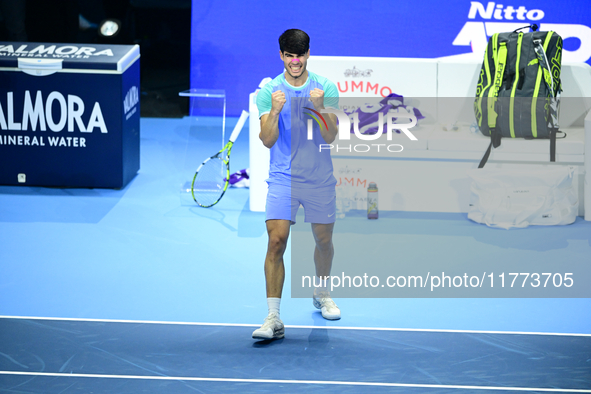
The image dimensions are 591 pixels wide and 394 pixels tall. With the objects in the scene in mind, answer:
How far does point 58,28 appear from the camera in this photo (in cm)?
995

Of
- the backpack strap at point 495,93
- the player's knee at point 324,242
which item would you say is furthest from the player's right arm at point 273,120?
the backpack strap at point 495,93

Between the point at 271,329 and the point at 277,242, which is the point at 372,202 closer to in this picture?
the point at 277,242

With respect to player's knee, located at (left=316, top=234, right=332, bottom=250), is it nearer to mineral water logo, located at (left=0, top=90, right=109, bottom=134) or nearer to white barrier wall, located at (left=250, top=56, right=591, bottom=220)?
white barrier wall, located at (left=250, top=56, right=591, bottom=220)

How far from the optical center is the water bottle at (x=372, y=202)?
5961 mm

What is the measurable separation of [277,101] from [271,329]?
1203 millimetres

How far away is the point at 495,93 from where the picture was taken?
6.36m

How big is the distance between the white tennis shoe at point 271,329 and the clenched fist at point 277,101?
1.10 meters

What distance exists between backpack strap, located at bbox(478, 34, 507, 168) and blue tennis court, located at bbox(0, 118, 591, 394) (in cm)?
71

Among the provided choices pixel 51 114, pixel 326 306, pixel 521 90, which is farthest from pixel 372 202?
pixel 51 114

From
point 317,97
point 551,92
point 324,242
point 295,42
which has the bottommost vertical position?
point 324,242

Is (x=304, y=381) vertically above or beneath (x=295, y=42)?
beneath

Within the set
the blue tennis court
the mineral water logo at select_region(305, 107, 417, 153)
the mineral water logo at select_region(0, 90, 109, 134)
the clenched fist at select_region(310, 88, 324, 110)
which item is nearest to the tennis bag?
the mineral water logo at select_region(305, 107, 417, 153)

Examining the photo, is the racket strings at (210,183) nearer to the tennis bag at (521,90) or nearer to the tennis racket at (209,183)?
the tennis racket at (209,183)

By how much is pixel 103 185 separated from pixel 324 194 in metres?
3.48
